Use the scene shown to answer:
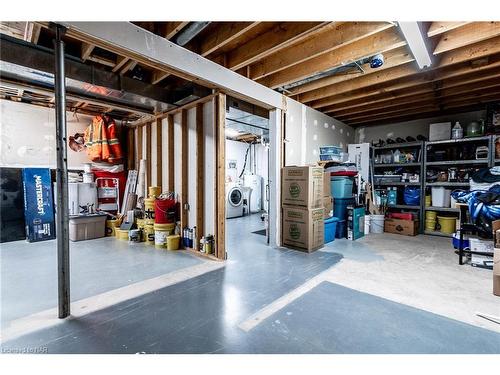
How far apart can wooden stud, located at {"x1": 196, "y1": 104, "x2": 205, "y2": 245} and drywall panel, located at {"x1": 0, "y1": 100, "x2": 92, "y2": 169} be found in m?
3.43

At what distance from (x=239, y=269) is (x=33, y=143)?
492 centimetres

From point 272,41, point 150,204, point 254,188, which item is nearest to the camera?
point 272,41

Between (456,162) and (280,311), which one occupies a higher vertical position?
(456,162)

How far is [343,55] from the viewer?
3.06 metres

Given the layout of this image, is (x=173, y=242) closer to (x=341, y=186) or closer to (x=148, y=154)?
(x=148, y=154)

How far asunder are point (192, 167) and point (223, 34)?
2.00 meters

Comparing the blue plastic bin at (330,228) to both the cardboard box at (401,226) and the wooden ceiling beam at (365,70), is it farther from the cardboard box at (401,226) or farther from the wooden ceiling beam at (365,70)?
the wooden ceiling beam at (365,70)

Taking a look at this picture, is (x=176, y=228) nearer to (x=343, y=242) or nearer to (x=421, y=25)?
(x=343, y=242)

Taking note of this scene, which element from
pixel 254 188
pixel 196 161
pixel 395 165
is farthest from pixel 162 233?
pixel 395 165

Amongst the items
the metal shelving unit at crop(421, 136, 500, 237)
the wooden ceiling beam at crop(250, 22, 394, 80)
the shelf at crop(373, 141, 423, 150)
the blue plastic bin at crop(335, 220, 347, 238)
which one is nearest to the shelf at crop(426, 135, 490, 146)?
the metal shelving unit at crop(421, 136, 500, 237)

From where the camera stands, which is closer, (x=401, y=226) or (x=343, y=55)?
(x=343, y=55)

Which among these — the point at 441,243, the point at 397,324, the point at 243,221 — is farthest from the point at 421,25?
the point at 243,221

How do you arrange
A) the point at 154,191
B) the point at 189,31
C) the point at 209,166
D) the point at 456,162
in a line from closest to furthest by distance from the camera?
Answer: the point at 189,31 < the point at 209,166 < the point at 154,191 < the point at 456,162
